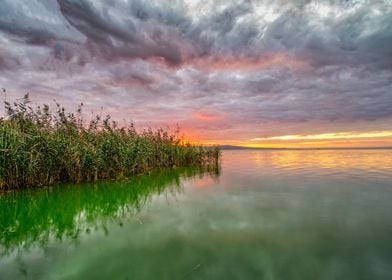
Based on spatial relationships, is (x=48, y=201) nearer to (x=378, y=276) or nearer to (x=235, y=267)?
(x=235, y=267)

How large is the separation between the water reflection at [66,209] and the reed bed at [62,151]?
0.89 meters

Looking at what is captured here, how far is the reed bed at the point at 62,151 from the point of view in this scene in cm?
1054

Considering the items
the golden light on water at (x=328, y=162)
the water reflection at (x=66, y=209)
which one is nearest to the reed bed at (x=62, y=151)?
the water reflection at (x=66, y=209)

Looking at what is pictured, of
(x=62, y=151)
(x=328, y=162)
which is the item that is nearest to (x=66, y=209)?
(x=62, y=151)

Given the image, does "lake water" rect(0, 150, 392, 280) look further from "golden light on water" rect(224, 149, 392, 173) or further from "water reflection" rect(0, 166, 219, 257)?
"golden light on water" rect(224, 149, 392, 173)

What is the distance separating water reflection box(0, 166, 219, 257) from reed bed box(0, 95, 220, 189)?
0.89 metres

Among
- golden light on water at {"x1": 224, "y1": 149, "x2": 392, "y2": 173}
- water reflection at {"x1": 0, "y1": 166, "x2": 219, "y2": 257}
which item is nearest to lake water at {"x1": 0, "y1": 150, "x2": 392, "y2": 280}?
water reflection at {"x1": 0, "y1": 166, "x2": 219, "y2": 257}

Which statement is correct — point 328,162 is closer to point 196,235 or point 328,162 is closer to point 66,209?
point 196,235

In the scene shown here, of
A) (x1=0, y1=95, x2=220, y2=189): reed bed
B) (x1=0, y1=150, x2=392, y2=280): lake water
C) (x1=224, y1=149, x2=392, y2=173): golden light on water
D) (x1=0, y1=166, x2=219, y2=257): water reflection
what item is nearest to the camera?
(x1=0, y1=150, x2=392, y2=280): lake water

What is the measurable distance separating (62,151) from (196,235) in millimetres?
8708

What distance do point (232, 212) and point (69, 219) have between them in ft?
15.1

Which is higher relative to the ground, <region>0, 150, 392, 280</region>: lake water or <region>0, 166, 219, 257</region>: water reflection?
<region>0, 166, 219, 257</region>: water reflection

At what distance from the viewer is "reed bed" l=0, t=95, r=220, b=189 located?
1054cm

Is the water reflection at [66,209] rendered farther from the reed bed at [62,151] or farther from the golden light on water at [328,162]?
the golden light on water at [328,162]
